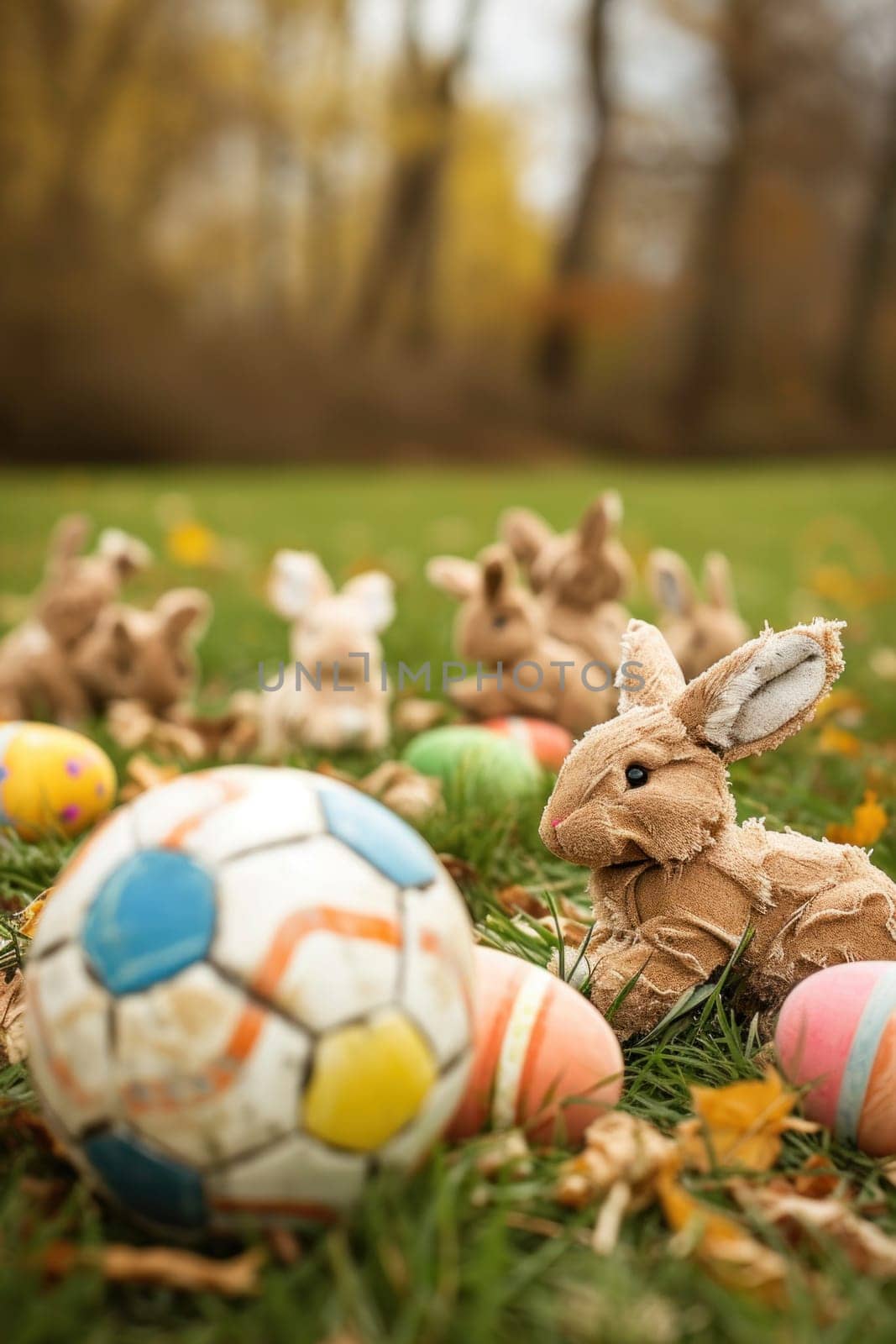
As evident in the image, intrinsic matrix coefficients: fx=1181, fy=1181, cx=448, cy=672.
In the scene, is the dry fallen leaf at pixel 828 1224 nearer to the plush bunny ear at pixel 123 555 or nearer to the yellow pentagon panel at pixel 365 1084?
the yellow pentagon panel at pixel 365 1084

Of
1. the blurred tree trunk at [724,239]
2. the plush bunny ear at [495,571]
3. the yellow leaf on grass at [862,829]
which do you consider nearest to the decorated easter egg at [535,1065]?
the yellow leaf on grass at [862,829]

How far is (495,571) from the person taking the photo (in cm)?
343

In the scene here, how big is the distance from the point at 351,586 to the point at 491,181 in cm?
2183

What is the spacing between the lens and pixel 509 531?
13.3 ft

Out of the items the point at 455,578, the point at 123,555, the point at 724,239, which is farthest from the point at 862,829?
the point at 724,239

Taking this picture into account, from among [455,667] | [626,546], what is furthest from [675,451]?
[455,667]

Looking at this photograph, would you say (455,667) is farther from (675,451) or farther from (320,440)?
(675,451)

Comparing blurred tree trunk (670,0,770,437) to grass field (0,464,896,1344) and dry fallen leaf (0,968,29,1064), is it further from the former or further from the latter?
dry fallen leaf (0,968,29,1064)

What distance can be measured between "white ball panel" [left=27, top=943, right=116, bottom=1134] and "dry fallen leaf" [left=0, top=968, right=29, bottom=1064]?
0.44m

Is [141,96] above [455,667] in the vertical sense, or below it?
above

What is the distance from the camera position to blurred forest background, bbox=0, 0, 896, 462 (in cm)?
1752

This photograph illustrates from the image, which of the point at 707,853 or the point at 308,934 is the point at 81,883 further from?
the point at 707,853

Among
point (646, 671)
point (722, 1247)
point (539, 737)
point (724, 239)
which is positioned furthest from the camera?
point (724, 239)

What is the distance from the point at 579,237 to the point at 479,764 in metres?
22.5
